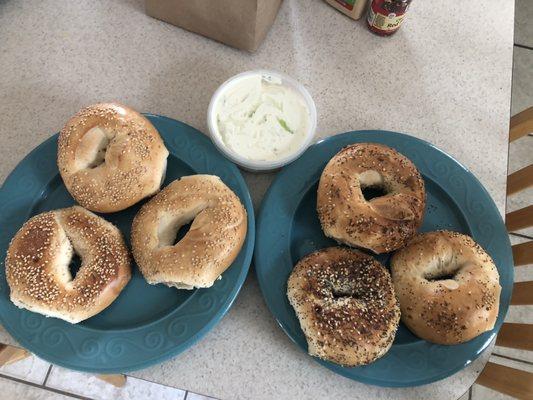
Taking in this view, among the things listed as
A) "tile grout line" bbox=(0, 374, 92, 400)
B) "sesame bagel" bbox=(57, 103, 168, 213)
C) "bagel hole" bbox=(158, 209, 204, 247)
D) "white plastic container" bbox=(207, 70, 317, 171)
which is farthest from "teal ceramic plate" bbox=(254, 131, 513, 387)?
"tile grout line" bbox=(0, 374, 92, 400)

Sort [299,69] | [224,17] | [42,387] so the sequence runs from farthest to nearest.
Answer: [42,387] < [299,69] < [224,17]

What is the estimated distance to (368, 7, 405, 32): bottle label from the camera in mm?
1304

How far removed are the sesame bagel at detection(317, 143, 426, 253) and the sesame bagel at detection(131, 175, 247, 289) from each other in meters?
0.21

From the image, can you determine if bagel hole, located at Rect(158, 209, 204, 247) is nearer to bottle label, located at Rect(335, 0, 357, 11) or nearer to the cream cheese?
the cream cheese

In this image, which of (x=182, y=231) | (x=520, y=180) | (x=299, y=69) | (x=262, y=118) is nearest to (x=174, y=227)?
(x=182, y=231)

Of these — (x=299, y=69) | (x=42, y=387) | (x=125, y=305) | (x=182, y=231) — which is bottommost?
(x=42, y=387)

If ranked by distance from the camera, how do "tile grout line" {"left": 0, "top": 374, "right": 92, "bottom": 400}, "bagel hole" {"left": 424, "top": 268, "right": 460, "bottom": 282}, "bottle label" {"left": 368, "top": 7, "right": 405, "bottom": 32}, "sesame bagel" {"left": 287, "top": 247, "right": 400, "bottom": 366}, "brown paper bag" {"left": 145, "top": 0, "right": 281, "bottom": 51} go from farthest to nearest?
"tile grout line" {"left": 0, "top": 374, "right": 92, "bottom": 400}
"bottle label" {"left": 368, "top": 7, "right": 405, "bottom": 32}
"brown paper bag" {"left": 145, "top": 0, "right": 281, "bottom": 51}
"bagel hole" {"left": 424, "top": 268, "right": 460, "bottom": 282}
"sesame bagel" {"left": 287, "top": 247, "right": 400, "bottom": 366}

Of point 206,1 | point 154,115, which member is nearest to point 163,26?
point 206,1

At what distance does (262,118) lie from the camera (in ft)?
3.88

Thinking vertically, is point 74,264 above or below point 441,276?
below

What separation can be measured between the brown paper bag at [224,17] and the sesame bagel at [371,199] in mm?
413

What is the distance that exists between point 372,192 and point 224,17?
598 millimetres

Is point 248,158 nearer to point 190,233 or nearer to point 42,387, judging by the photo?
point 190,233

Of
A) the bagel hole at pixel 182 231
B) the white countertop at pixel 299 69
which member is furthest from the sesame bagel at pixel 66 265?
the white countertop at pixel 299 69
